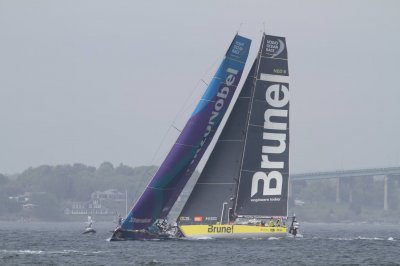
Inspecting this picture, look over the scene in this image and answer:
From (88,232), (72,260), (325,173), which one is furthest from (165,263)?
(325,173)

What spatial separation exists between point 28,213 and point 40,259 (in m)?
154

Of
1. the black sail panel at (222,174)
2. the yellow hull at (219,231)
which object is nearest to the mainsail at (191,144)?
the black sail panel at (222,174)

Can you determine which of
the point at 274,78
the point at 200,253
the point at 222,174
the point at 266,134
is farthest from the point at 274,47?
the point at 200,253

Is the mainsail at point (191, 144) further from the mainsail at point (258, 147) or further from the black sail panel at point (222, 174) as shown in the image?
the mainsail at point (258, 147)

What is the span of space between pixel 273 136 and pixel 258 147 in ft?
3.32

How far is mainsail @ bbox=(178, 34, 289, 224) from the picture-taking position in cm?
5872

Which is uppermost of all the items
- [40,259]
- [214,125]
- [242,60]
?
[242,60]

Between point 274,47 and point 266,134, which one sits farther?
point 274,47

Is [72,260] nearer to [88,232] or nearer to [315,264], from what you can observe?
[315,264]

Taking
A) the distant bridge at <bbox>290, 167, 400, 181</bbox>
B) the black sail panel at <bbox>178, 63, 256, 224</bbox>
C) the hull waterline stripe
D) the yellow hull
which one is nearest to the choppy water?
the yellow hull

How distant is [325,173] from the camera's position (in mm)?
193250

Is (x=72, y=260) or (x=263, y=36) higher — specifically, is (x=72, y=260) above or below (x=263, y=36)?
below

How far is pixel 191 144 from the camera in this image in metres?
57.6

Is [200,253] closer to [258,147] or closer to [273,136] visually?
[258,147]
